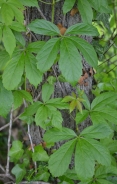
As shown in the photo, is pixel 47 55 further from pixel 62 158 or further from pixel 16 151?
pixel 16 151

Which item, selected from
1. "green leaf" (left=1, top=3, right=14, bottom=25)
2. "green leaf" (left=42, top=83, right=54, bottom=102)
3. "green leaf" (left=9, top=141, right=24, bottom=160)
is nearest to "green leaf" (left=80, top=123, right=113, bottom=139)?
"green leaf" (left=42, top=83, right=54, bottom=102)

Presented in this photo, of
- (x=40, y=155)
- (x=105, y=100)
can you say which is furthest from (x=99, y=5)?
(x=40, y=155)

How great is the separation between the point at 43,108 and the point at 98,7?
52cm

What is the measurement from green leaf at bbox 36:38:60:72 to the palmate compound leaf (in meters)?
0.36

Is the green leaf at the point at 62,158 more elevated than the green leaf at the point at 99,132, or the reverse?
the green leaf at the point at 99,132

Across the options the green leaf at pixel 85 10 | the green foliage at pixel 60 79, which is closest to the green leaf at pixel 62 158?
the green foliage at pixel 60 79

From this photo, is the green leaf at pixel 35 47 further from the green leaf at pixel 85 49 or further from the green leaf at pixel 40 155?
the green leaf at pixel 40 155

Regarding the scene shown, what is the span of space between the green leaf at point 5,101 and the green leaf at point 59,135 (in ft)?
0.71

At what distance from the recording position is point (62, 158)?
4.08ft

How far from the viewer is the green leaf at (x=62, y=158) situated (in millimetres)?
1241

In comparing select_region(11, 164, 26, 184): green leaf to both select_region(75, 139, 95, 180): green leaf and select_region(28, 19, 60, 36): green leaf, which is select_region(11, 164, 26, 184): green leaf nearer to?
select_region(75, 139, 95, 180): green leaf

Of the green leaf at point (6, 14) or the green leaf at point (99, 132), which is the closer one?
the green leaf at point (6, 14)

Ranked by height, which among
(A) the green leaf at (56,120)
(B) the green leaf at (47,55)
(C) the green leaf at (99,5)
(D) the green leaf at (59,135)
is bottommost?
(D) the green leaf at (59,135)

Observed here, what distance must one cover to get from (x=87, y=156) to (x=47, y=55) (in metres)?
0.45
